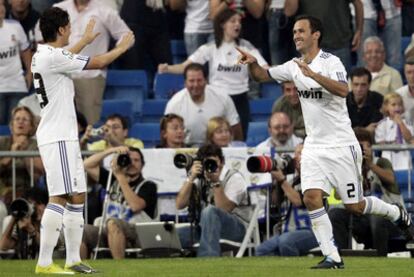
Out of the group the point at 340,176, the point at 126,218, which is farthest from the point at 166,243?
the point at 340,176

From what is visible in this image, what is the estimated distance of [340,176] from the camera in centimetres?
1440

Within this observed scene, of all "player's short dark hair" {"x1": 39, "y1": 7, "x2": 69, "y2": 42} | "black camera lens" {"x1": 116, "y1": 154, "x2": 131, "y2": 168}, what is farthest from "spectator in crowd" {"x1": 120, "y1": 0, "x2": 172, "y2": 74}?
"player's short dark hair" {"x1": 39, "y1": 7, "x2": 69, "y2": 42}

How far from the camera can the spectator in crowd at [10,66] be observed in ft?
68.5

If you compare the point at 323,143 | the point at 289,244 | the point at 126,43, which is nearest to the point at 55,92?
the point at 126,43

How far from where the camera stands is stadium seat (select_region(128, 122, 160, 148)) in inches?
816

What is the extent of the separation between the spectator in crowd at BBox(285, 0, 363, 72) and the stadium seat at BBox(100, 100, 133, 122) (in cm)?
256

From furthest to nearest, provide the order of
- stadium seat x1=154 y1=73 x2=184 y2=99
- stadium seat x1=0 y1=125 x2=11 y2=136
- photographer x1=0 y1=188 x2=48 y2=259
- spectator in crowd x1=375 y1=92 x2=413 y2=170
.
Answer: stadium seat x1=154 y1=73 x2=184 y2=99, stadium seat x1=0 y1=125 x2=11 y2=136, spectator in crowd x1=375 y1=92 x2=413 y2=170, photographer x1=0 y1=188 x2=48 y2=259

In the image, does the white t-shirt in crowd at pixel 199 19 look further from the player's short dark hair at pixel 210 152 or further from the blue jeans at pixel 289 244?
the blue jeans at pixel 289 244

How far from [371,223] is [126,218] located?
112 inches

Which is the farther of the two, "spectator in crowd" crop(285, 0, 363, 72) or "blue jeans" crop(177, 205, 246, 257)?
"spectator in crowd" crop(285, 0, 363, 72)

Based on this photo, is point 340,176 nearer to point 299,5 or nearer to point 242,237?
point 242,237

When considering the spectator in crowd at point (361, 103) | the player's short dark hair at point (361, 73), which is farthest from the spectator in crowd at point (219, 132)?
the player's short dark hair at point (361, 73)

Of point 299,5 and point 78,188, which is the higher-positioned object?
point 299,5

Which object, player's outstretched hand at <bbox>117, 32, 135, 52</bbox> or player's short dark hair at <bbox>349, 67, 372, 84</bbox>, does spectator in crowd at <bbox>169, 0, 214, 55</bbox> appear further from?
player's outstretched hand at <bbox>117, 32, 135, 52</bbox>
